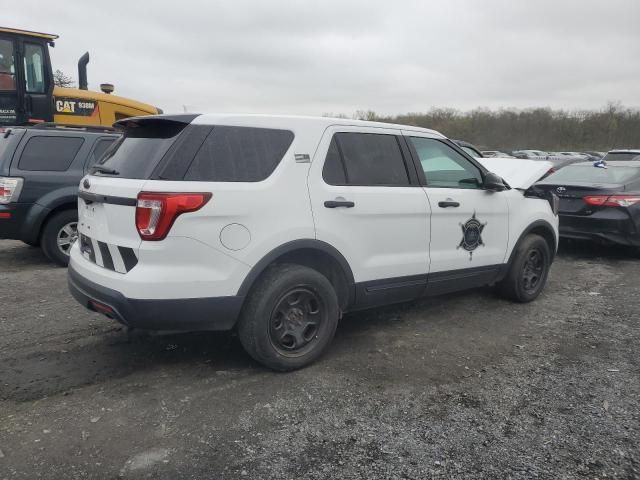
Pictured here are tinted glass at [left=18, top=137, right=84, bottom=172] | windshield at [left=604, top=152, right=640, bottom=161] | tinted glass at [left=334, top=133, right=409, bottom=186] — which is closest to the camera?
tinted glass at [left=334, top=133, right=409, bottom=186]

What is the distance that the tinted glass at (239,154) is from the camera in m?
3.16

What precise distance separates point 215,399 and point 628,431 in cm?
243

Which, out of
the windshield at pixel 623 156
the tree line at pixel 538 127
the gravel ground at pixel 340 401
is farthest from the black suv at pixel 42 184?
the tree line at pixel 538 127

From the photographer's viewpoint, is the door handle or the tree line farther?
the tree line

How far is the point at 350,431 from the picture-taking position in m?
2.85

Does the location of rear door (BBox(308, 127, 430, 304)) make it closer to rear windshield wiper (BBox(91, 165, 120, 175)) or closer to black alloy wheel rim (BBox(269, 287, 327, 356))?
black alloy wheel rim (BBox(269, 287, 327, 356))

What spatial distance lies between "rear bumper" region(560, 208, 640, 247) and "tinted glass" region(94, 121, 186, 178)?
245 inches

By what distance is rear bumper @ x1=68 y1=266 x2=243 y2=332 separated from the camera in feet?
9.86

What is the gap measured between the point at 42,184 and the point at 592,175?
789cm

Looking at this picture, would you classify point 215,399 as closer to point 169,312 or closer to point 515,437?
point 169,312

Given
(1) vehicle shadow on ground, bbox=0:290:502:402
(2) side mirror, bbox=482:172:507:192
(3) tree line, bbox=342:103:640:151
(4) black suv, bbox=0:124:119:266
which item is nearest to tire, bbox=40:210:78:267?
(4) black suv, bbox=0:124:119:266

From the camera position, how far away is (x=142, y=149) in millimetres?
3309

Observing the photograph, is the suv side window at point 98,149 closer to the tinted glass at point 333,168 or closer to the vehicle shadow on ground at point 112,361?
the vehicle shadow on ground at point 112,361

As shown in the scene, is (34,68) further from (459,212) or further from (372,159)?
(459,212)
